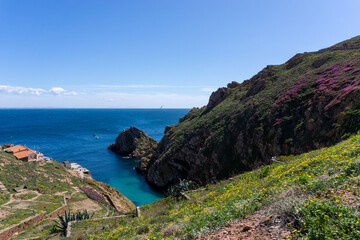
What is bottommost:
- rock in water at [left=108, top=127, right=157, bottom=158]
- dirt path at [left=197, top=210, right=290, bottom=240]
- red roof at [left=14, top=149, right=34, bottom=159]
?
rock in water at [left=108, top=127, right=157, bottom=158]

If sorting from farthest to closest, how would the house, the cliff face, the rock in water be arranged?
the rock in water < the house < the cliff face

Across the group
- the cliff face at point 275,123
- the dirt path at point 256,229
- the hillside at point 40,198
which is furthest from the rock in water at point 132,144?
the dirt path at point 256,229

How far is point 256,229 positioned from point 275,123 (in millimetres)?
32042

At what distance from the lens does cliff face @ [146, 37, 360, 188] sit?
85.6 ft

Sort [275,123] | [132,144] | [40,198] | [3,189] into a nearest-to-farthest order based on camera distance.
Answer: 1. [40,198]
2. [3,189]
3. [275,123]
4. [132,144]

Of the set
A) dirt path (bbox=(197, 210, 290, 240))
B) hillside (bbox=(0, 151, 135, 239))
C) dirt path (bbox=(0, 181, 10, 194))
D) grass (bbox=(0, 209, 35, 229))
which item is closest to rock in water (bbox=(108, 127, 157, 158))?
hillside (bbox=(0, 151, 135, 239))

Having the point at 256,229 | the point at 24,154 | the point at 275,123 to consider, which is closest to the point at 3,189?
the point at 24,154

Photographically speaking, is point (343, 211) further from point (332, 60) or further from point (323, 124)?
point (332, 60)

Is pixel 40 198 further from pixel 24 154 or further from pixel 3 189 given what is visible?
pixel 24 154

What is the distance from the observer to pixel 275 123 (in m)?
34.1

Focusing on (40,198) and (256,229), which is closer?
(256,229)

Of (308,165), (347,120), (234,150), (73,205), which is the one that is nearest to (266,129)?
(234,150)

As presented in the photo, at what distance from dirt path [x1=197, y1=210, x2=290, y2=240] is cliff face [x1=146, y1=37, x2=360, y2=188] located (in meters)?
19.4

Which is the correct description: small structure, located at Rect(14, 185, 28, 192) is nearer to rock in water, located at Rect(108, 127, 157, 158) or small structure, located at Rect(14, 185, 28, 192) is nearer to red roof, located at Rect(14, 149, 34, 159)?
red roof, located at Rect(14, 149, 34, 159)
